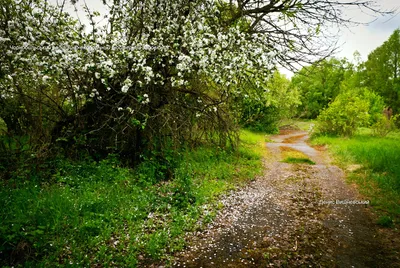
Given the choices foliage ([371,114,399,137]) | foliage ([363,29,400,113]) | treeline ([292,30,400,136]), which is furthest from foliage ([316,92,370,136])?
foliage ([363,29,400,113])

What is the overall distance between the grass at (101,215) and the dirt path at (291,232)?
465 mm

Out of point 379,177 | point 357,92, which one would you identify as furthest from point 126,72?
point 357,92

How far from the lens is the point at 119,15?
801 cm

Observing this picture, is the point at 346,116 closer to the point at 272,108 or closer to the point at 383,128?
the point at 383,128

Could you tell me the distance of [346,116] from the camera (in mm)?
20719

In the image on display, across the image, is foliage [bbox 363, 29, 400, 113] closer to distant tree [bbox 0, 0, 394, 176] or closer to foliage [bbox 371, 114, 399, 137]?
foliage [bbox 371, 114, 399, 137]

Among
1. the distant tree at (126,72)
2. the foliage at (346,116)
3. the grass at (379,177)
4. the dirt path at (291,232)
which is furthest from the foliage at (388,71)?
the dirt path at (291,232)

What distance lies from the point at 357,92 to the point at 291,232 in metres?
39.0

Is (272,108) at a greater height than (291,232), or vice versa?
(272,108)

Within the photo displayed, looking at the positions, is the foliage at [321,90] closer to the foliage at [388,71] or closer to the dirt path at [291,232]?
the foliage at [388,71]

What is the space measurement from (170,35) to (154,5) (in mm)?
1060

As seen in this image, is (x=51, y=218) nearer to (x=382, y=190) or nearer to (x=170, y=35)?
(x=170, y=35)

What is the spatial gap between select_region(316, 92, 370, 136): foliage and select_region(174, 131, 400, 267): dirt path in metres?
13.1

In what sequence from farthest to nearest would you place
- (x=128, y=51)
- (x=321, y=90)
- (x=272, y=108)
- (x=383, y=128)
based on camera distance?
(x=321, y=90) → (x=272, y=108) → (x=383, y=128) → (x=128, y=51)
